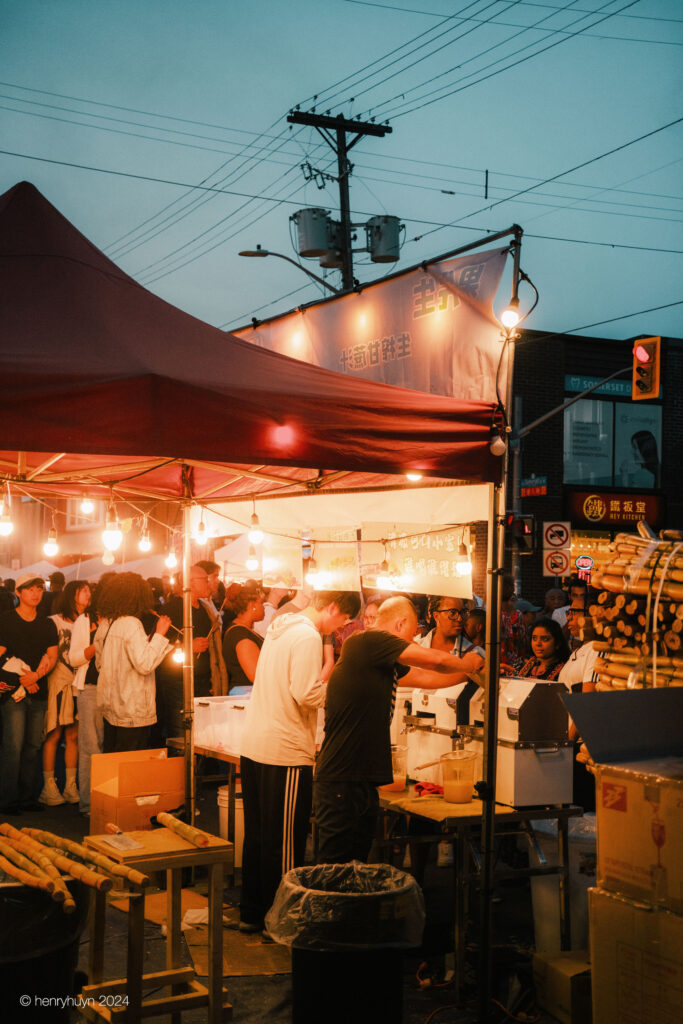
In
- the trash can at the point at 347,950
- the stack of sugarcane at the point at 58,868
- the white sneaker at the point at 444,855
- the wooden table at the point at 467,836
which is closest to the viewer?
the stack of sugarcane at the point at 58,868

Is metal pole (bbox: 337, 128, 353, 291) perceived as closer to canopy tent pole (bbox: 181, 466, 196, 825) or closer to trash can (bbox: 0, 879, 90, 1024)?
canopy tent pole (bbox: 181, 466, 196, 825)

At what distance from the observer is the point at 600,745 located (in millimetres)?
3740

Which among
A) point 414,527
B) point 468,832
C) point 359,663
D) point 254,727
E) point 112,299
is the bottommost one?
point 468,832

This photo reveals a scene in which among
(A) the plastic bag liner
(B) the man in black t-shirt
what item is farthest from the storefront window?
(A) the plastic bag liner

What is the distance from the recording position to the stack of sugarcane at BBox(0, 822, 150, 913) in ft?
11.8

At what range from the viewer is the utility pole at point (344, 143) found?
18.7 m

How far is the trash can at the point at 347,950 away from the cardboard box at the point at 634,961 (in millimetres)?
739

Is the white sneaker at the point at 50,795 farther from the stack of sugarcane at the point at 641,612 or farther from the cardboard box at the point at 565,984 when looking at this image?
the stack of sugarcane at the point at 641,612

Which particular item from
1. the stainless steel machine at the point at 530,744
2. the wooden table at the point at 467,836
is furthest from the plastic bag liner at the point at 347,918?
the stainless steel machine at the point at 530,744

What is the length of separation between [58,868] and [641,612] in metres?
2.81

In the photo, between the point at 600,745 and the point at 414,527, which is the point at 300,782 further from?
the point at 600,745

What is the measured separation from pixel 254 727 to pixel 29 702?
400 centimetres

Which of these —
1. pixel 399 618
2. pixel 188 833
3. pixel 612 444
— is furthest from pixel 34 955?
pixel 612 444

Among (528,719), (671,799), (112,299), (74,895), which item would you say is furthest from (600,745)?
(112,299)
